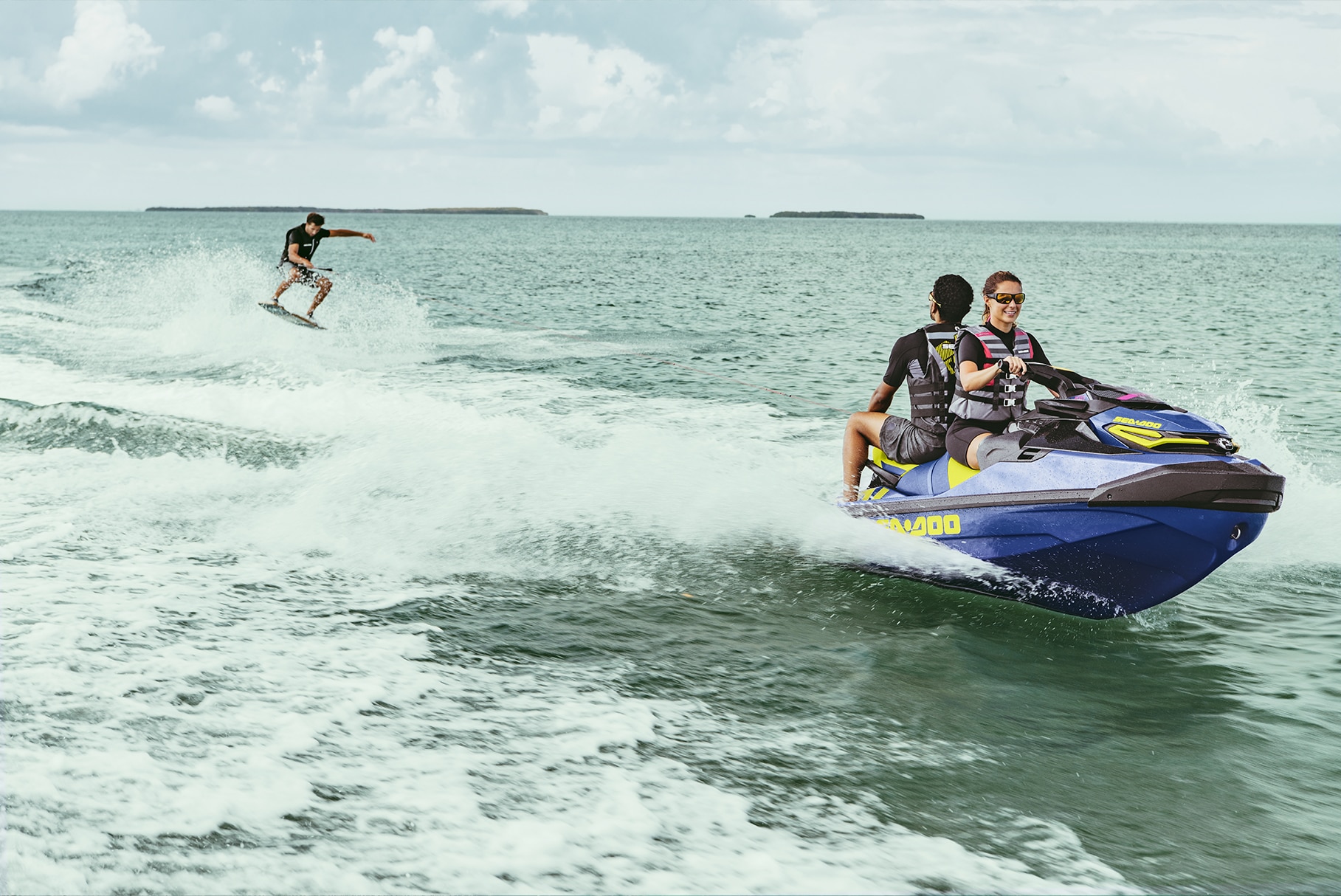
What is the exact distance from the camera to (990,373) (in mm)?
5969

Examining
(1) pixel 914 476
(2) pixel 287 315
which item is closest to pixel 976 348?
(1) pixel 914 476

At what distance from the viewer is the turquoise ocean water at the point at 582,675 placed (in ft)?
12.8

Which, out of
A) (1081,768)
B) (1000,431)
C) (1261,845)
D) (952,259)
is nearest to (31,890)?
(1081,768)

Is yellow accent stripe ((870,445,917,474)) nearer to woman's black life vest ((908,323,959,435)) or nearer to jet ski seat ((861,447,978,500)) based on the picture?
jet ski seat ((861,447,978,500))

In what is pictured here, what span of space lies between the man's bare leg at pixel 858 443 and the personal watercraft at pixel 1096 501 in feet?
1.64

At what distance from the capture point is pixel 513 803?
4.16 meters

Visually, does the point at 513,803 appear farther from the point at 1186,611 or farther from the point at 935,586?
the point at 1186,611

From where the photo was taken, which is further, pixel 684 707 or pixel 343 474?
pixel 343 474

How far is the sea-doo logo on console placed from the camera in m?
6.30

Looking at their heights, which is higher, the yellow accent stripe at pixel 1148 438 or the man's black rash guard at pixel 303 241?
the man's black rash guard at pixel 303 241

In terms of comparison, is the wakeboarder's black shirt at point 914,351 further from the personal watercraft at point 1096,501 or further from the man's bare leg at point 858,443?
the personal watercraft at point 1096,501

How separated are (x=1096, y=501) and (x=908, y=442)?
1341mm

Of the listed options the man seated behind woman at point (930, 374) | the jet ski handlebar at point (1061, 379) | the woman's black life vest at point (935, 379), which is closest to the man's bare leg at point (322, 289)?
the man seated behind woman at point (930, 374)

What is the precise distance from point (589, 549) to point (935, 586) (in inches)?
92.3
